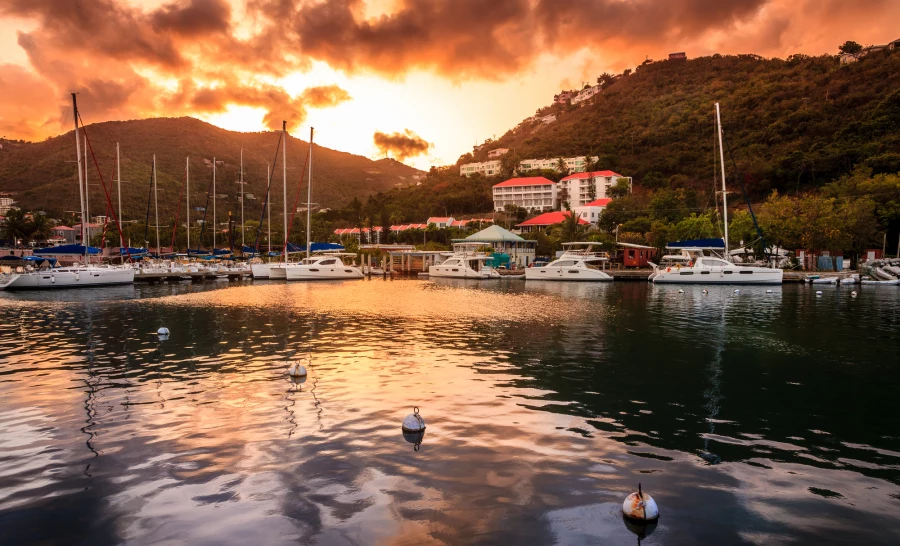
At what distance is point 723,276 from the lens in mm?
54781

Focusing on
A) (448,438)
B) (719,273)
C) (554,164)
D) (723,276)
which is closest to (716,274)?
(719,273)

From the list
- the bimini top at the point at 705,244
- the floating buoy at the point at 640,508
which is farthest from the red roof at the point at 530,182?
the floating buoy at the point at 640,508

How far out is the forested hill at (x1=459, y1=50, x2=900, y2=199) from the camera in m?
103

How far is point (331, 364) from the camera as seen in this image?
688 inches

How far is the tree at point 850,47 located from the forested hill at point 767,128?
14.3m

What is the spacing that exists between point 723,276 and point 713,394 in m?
46.4

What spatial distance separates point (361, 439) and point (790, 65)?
20481 centimetres

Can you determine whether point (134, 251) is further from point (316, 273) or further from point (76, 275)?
point (316, 273)

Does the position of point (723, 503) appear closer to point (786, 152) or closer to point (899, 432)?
point (899, 432)

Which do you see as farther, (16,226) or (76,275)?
(16,226)

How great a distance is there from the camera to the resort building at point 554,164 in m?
155

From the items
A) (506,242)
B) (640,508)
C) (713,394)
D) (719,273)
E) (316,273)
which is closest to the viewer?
(640,508)

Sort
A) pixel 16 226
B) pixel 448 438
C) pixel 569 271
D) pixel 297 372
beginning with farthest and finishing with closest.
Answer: pixel 16 226, pixel 569 271, pixel 297 372, pixel 448 438

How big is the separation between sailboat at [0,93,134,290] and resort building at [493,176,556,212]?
9827 cm
